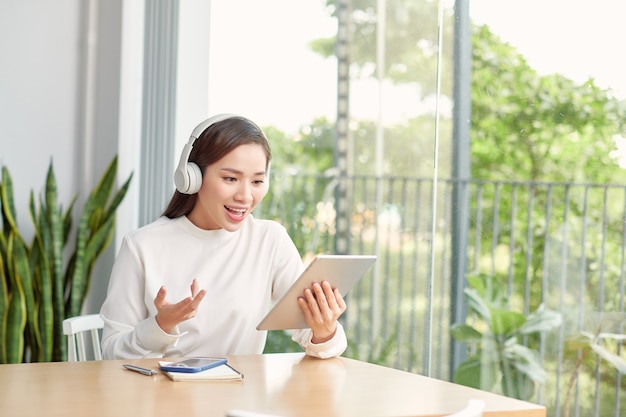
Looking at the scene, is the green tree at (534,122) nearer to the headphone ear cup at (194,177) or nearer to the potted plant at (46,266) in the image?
the headphone ear cup at (194,177)

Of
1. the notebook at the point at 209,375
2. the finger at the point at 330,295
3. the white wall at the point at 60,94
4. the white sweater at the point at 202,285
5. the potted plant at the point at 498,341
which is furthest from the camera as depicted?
the white wall at the point at 60,94

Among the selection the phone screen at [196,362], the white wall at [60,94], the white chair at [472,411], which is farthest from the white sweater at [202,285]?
the white wall at [60,94]

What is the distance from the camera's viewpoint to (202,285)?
7.64ft

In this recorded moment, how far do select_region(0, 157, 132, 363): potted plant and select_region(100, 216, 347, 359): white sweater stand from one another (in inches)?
72.0

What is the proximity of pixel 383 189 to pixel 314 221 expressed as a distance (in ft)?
1.75

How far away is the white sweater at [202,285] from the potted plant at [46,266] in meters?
1.83

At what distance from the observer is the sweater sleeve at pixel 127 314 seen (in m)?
2.15

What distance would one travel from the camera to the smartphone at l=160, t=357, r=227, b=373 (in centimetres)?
184

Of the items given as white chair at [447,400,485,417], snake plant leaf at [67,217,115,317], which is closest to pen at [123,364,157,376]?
white chair at [447,400,485,417]

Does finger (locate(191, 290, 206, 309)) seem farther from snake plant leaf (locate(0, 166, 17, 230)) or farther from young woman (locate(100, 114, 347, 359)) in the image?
snake plant leaf (locate(0, 166, 17, 230))

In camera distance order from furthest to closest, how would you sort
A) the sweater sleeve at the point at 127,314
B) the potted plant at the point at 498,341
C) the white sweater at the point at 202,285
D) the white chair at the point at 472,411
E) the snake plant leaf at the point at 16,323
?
the snake plant leaf at the point at 16,323
the potted plant at the point at 498,341
the white sweater at the point at 202,285
the sweater sleeve at the point at 127,314
the white chair at the point at 472,411

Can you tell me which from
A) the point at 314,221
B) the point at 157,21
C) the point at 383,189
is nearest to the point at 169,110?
the point at 157,21

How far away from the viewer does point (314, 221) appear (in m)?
3.91

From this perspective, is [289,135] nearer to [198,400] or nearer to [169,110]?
[169,110]
